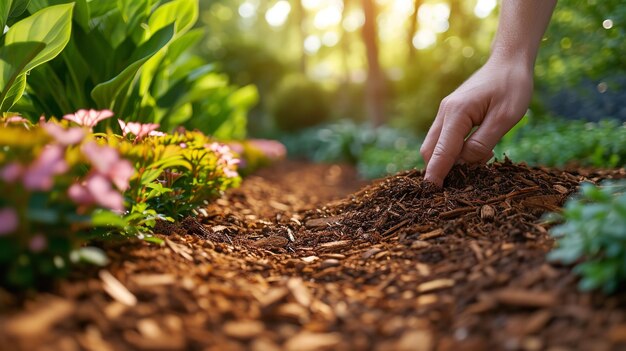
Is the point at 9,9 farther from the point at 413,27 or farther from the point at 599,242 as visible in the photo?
the point at 413,27

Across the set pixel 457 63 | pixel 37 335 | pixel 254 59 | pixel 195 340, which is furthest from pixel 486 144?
pixel 254 59

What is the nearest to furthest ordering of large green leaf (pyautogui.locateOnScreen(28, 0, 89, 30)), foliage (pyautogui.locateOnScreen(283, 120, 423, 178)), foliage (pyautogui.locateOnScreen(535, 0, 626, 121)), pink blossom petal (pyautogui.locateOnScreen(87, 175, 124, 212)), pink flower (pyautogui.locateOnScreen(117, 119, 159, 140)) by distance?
pink blossom petal (pyautogui.locateOnScreen(87, 175, 124, 212)), pink flower (pyautogui.locateOnScreen(117, 119, 159, 140)), large green leaf (pyautogui.locateOnScreen(28, 0, 89, 30)), foliage (pyautogui.locateOnScreen(535, 0, 626, 121)), foliage (pyautogui.locateOnScreen(283, 120, 423, 178))

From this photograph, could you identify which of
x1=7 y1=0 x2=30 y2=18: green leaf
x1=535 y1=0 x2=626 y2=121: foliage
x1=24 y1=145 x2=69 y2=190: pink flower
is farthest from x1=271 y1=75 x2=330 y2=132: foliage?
x1=24 y1=145 x2=69 y2=190: pink flower

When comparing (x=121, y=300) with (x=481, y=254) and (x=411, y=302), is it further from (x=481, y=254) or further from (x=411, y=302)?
(x=481, y=254)

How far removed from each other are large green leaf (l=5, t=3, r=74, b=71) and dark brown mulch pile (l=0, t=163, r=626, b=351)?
0.90m

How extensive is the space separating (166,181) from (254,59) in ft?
37.8

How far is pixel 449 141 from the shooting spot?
2174 mm

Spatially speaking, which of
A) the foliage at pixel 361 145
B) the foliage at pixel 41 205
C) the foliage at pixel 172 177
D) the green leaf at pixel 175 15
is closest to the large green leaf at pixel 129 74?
the green leaf at pixel 175 15

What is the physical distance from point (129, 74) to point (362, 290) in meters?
1.69

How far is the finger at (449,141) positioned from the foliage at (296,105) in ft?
31.4

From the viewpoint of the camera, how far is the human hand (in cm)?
214

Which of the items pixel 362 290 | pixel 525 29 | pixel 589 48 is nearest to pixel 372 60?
pixel 589 48

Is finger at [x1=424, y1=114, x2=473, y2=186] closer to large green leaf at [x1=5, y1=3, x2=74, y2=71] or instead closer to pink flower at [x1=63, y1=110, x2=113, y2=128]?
pink flower at [x1=63, y1=110, x2=113, y2=128]

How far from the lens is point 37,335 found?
95 centimetres
